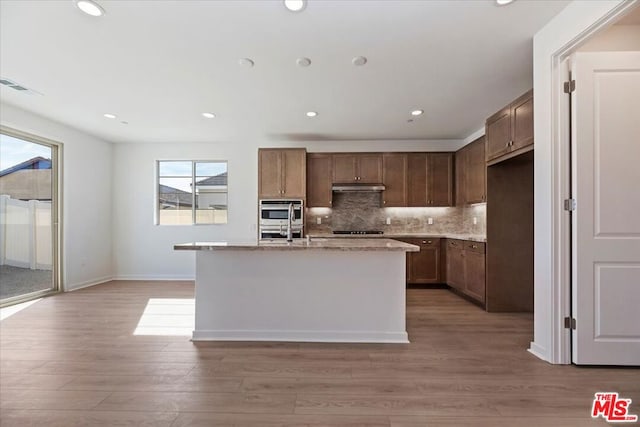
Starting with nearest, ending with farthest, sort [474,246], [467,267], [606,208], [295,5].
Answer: [295,5], [606,208], [474,246], [467,267]

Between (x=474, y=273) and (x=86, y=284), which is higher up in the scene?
(x=474, y=273)

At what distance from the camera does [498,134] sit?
11.3ft

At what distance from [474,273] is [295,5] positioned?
3.74m

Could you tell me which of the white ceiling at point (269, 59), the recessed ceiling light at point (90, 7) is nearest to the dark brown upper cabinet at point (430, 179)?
the white ceiling at point (269, 59)

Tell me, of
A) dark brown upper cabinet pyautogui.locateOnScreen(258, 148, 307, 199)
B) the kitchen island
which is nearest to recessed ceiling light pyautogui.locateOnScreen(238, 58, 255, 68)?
the kitchen island

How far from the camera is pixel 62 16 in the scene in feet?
7.18

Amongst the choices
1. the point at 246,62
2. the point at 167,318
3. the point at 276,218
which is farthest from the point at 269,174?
the point at 167,318

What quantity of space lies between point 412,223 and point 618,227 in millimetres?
3424

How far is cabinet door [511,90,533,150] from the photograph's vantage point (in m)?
2.88

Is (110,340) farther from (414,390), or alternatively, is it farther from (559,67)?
(559,67)

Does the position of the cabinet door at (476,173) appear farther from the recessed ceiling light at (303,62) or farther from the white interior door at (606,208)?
the recessed ceiling light at (303,62)

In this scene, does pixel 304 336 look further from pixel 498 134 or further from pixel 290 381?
pixel 498 134

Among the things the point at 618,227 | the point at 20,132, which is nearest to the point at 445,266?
the point at 618,227

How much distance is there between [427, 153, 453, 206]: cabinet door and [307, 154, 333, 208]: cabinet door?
1785 millimetres
